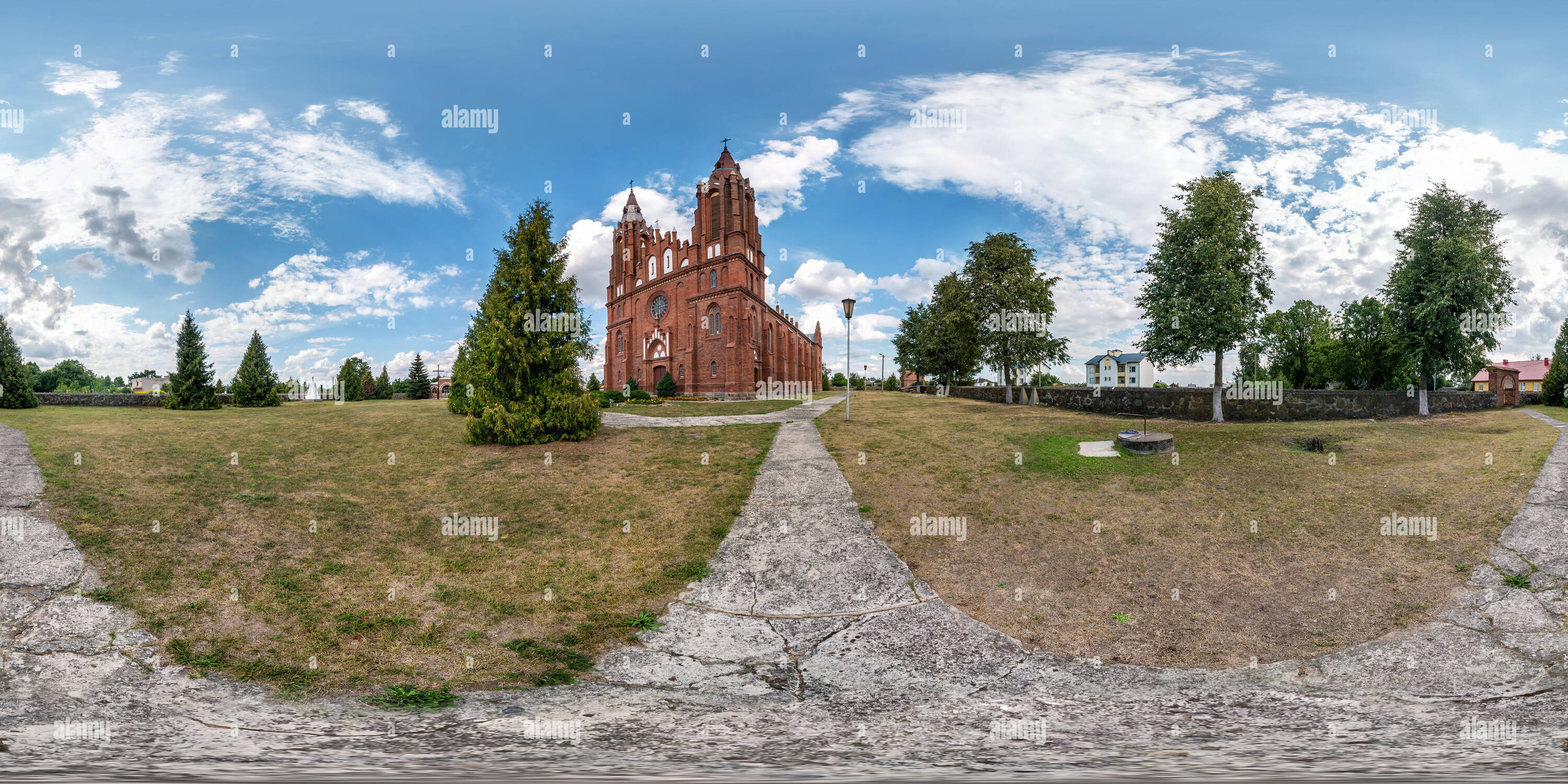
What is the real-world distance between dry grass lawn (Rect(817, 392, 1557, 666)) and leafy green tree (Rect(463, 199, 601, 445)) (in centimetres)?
855

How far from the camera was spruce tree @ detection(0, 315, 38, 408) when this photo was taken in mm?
23266

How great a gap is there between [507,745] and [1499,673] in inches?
416

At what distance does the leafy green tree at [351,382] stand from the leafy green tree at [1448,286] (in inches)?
2818

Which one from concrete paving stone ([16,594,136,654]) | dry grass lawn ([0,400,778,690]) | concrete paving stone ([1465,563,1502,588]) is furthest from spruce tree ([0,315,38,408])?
concrete paving stone ([1465,563,1502,588])

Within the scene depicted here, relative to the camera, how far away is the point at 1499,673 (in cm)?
648

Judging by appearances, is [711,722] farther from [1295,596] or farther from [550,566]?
[1295,596]

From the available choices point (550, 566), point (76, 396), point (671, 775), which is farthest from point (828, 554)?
point (76, 396)

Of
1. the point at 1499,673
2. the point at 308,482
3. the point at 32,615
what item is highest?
the point at 308,482

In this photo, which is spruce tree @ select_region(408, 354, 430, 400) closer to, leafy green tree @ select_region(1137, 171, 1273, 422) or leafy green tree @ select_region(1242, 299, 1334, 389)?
leafy green tree @ select_region(1137, 171, 1273, 422)

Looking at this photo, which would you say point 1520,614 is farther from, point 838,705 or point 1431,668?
point 838,705

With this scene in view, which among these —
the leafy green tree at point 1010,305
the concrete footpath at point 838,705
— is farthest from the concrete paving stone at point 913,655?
the leafy green tree at point 1010,305

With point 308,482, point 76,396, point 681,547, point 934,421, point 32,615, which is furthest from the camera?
point 76,396

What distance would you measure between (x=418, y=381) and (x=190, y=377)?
28.2 m

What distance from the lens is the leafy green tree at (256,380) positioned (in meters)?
32.0
